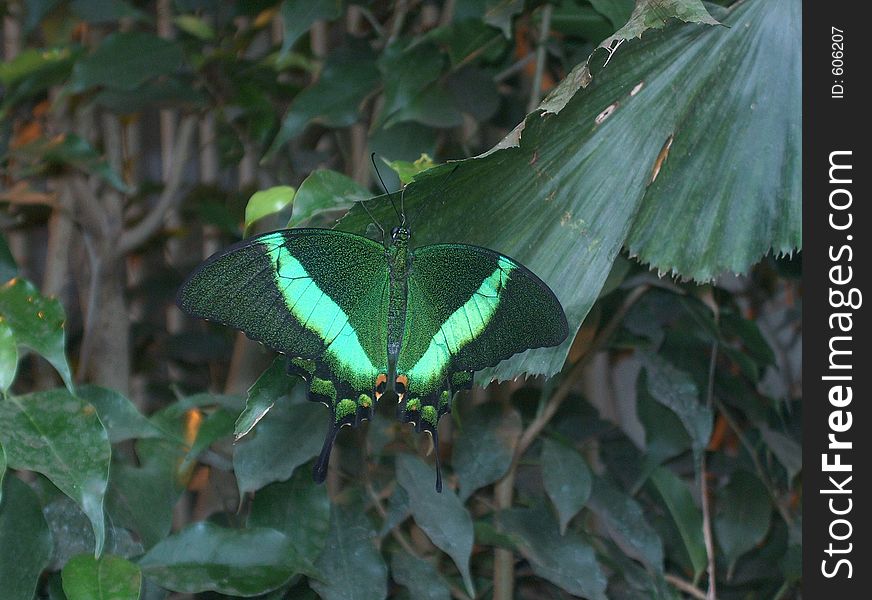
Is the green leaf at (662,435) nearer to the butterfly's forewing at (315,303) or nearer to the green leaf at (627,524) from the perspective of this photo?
the green leaf at (627,524)

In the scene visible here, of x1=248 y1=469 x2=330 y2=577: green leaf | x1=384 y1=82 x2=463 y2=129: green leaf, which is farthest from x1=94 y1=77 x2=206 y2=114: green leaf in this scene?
x1=248 y1=469 x2=330 y2=577: green leaf

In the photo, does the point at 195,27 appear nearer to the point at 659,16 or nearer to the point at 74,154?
the point at 74,154

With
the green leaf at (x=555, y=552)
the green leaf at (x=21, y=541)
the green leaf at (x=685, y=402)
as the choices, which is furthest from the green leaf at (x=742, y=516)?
the green leaf at (x=21, y=541)

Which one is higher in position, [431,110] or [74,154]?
[431,110]

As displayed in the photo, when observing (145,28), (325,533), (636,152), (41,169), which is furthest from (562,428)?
(145,28)

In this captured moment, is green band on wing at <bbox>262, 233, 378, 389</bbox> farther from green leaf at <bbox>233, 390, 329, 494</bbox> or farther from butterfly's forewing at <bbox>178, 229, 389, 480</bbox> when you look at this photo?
green leaf at <bbox>233, 390, 329, 494</bbox>

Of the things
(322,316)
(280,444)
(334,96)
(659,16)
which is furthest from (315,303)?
(334,96)

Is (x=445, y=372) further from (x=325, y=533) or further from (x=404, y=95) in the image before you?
(x=404, y=95)
